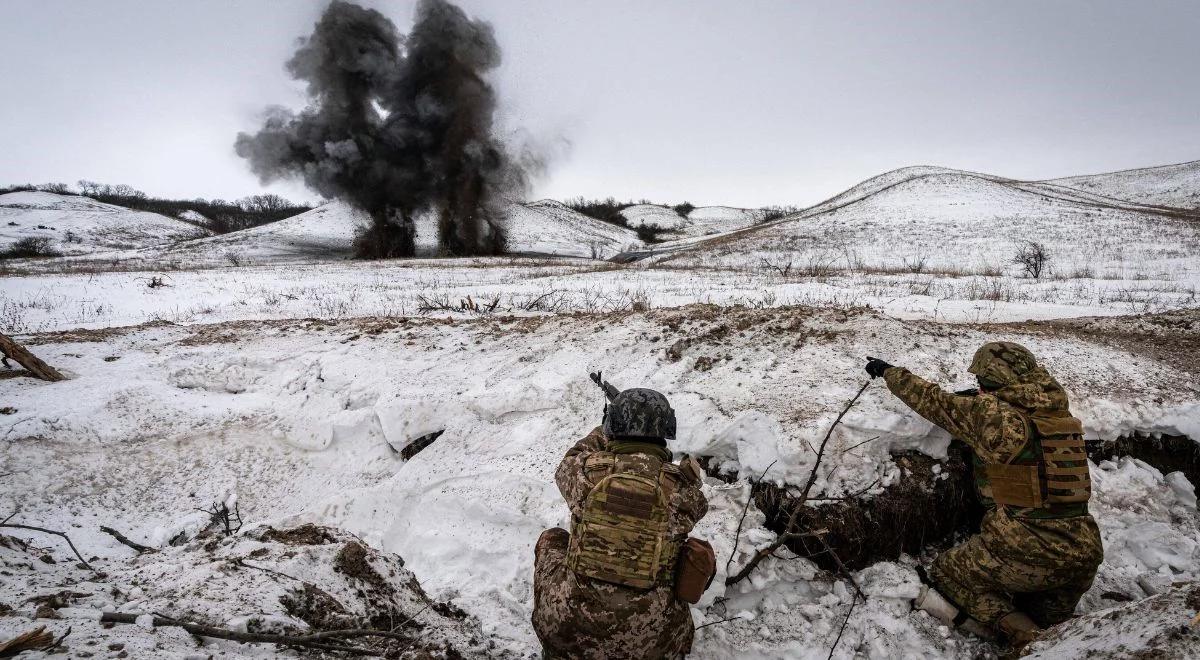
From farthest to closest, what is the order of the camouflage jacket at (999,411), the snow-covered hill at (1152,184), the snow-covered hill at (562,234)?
1. the snow-covered hill at (1152,184)
2. the snow-covered hill at (562,234)
3. the camouflage jacket at (999,411)

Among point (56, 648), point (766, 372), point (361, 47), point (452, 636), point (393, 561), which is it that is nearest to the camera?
point (56, 648)

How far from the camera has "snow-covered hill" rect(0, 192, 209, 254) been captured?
36.4m

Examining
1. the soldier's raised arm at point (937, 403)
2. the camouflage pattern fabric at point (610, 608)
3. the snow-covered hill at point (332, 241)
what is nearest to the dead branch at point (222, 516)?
the camouflage pattern fabric at point (610, 608)

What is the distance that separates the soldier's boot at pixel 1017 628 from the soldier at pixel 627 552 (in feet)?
5.70

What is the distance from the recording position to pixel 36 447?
15.3 ft

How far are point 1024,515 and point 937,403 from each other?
2.33 feet

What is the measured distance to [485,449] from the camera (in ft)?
15.1

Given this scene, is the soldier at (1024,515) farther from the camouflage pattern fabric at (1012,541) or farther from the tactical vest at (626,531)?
the tactical vest at (626,531)

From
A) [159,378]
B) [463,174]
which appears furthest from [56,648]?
[463,174]

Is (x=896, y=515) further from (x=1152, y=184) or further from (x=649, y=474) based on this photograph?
(x=1152, y=184)

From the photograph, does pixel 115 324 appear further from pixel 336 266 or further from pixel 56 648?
pixel 336 266

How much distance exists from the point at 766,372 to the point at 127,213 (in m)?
61.3

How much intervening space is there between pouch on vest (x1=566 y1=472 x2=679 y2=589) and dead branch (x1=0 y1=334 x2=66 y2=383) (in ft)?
22.3

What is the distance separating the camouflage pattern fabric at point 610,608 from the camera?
2365 millimetres
